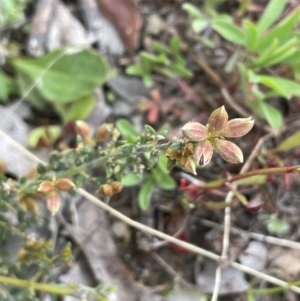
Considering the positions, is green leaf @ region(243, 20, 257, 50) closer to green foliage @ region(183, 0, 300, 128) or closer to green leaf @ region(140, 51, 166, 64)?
green foliage @ region(183, 0, 300, 128)

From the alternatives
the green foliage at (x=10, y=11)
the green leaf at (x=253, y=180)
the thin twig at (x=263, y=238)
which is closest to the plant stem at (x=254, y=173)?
the green leaf at (x=253, y=180)

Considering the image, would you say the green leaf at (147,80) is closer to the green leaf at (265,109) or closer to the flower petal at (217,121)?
the green leaf at (265,109)

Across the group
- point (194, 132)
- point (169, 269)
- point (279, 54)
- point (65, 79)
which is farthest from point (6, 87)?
point (194, 132)

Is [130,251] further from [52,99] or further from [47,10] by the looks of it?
[47,10]

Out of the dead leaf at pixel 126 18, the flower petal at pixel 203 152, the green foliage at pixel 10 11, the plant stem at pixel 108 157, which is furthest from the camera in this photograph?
the dead leaf at pixel 126 18

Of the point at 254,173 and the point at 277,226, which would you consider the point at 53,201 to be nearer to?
the point at 254,173

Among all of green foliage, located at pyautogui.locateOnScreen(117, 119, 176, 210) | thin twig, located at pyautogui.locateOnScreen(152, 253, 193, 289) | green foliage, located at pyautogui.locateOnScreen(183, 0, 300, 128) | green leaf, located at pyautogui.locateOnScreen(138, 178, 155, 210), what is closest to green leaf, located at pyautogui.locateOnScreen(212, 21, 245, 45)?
green foliage, located at pyautogui.locateOnScreen(183, 0, 300, 128)

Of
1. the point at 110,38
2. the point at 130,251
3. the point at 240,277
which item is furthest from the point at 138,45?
the point at 240,277
